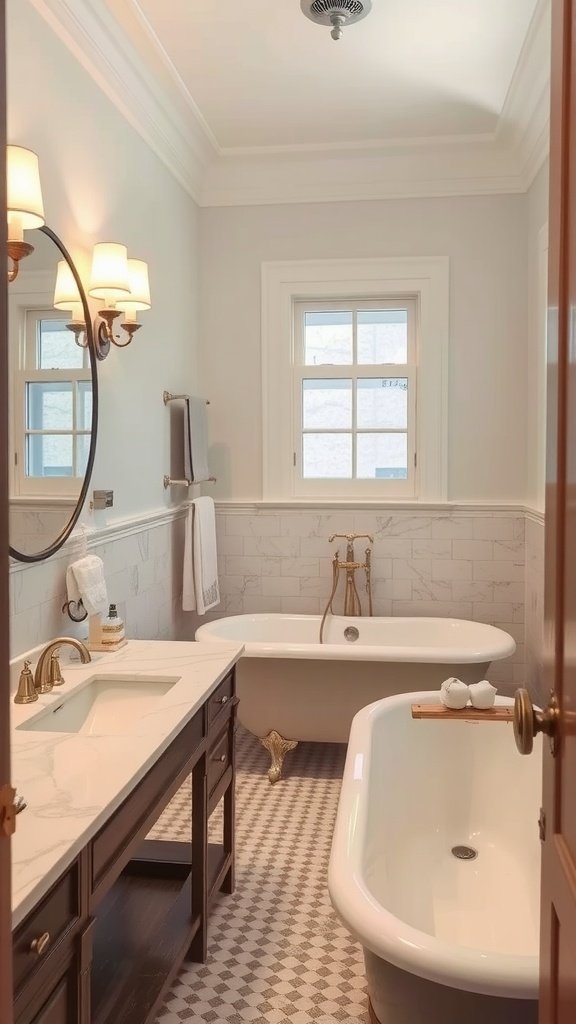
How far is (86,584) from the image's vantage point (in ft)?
8.02

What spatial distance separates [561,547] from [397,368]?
330 centimetres

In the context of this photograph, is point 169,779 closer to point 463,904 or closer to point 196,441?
point 463,904

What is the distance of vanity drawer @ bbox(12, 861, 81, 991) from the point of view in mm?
1135

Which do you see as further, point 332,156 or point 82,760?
point 332,156

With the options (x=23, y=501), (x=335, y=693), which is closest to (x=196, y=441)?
(x=335, y=693)

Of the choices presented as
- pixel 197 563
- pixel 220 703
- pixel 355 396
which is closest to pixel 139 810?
pixel 220 703

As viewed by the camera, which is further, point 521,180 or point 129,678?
point 521,180

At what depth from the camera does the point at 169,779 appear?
1.84 m

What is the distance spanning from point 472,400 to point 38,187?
2600 mm

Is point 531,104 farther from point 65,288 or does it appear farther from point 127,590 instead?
point 127,590

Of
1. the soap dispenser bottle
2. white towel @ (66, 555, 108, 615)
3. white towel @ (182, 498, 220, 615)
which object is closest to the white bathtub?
the soap dispenser bottle

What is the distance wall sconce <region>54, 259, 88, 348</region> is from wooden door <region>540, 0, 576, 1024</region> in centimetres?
165

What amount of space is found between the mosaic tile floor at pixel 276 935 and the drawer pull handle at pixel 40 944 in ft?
3.41

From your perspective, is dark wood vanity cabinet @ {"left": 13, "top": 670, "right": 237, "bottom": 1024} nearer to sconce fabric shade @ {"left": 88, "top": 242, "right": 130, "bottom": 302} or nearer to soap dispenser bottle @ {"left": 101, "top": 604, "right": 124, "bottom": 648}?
soap dispenser bottle @ {"left": 101, "top": 604, "right": 124, "bottom": 648}
